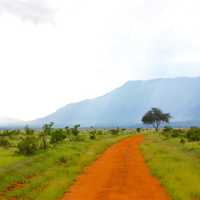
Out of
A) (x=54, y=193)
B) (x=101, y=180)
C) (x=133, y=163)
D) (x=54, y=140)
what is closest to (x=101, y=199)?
(x=54, y=193)

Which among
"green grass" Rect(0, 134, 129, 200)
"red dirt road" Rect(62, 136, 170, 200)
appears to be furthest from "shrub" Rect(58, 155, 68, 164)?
"red dirt road" Rect(62, 136, 170, 200)

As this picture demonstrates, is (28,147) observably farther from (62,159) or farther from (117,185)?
(117,185)

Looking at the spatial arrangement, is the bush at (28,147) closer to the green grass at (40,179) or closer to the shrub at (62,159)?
the green grass at (40,179)

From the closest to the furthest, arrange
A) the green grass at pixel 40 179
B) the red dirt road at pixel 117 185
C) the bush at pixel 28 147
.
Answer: the red dirt road at pixel 117 185, the green grass at pixel 40 179, the bush at pixel 28 147

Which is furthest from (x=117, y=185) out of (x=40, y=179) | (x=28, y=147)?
(x=28, y=147)

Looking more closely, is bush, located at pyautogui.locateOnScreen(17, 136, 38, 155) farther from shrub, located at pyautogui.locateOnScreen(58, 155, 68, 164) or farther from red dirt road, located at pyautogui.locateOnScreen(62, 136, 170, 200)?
red dirt road, located at pyautogui.locateOnScreen(62, 136, 170, 200)

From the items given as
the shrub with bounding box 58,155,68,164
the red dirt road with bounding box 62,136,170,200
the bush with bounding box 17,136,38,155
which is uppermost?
the bush with bounding box 17,136,38,155

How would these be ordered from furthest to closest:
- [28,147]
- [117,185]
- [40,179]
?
[28,147], [40,179], [117,185]

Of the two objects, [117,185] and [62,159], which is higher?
[62,159]

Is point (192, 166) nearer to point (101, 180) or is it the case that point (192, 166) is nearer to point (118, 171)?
point (118, 171)

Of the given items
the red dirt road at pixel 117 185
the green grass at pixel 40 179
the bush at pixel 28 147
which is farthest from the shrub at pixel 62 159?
the bush at pixel 28 147

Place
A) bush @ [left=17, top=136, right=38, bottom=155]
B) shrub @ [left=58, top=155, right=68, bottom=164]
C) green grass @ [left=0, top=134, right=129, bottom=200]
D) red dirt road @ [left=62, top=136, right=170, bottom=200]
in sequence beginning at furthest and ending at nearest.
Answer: bush @ [left=17, top=136, right=38, bottom=155]
shrub @ [left=58, top=155, right=68, bottom=164]
green grass @ [left=0, top=134, right=129, bottom=200]
red dirt road @ [left=62, top=136, right=170, bottom=200]

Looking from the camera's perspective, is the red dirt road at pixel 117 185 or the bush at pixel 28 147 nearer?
the red dirt road at pixel 117 185

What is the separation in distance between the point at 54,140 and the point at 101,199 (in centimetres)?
4412
